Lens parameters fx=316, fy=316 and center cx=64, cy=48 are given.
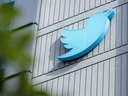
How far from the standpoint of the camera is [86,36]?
765cm

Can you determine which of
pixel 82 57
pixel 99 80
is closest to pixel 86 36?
pixel 82 57

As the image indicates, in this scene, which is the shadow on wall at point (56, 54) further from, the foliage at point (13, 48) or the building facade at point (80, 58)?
the foliage at point (13, 48)

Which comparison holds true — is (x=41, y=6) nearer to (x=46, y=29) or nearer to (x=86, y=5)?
(x=46, y=29)

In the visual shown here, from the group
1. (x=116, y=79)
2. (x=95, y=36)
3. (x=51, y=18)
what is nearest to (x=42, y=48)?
(x=51, y=18)

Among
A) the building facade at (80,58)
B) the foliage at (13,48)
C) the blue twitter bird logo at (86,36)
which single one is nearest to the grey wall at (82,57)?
the building facade at (80,58)

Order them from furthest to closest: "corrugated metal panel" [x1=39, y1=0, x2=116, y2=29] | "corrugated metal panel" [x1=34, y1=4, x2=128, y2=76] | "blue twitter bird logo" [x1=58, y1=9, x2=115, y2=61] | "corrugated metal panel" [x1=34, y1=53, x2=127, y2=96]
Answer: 1. "corrugated metal panel" [x1=39, y1=0, x2=116, y2=29]
2. "blue twitter bird logo" [x1=58, y1=9, x2=115, y2=61]
3. "corrugated metal panel" [x1=34, y1=4, x2=128, y2=76]
4. "corrugated metal panel" [x1=34, y1=53, x2=127, y2=96]

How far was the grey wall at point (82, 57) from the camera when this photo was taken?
22.6ft

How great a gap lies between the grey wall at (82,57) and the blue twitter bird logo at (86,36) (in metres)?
0.13

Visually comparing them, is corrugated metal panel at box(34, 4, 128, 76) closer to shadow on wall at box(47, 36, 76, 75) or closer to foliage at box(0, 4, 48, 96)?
shadow on wall at box(47, 36, 76, 75)

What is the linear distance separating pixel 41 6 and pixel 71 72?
8.04 feet

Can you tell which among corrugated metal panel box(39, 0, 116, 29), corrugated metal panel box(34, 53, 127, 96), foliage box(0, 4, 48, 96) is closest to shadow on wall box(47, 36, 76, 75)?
corrugated metal panel box(34, 53, 127, 96)

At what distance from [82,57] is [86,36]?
55 centimetres

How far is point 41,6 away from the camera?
350 inches

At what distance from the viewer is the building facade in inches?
271
